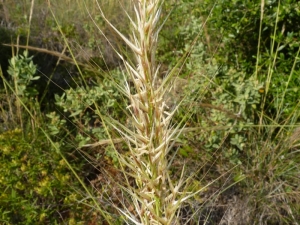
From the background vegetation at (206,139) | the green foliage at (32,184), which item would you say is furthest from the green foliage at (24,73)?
the green foliage at (32,184)

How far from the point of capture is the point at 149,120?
44.4 inches

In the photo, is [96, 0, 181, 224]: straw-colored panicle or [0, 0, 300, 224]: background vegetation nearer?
[96, 0, 181, 224]: straw-colored panicle

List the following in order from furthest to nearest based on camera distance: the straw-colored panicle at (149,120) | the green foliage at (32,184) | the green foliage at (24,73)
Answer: the green foliage at (24,73) → the green foliage at (32,184) → the straw-colored panicle at (149,120)

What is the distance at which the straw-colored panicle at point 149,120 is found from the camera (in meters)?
1.08

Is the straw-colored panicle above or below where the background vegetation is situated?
above

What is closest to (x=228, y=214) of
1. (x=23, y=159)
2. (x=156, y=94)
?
(x=23, y=159)

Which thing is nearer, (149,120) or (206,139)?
(149,120)

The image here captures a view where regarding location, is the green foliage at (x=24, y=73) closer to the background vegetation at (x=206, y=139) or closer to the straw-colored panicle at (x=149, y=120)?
the background vegetation at (x=206, y=139)

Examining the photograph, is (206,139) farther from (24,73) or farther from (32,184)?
(24,73)

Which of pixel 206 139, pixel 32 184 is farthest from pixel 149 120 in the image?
pixel 206 139

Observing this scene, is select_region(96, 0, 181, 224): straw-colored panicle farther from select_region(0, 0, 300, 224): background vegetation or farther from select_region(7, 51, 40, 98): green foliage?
select_region(7, 51, 40, 98): green foliage

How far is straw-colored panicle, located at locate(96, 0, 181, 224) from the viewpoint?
3.53 feet

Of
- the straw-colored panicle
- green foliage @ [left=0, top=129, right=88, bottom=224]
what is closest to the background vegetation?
green foliage @ [left=0, top=129, right=88, bottom=224]

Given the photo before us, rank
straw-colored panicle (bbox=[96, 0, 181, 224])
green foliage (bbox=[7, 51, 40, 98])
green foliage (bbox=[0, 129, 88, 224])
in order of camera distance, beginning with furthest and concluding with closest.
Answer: green foliage (bbox=[7, 51, 40, 98]) → green foliage (bbox=[0, 129, 88, 224]) → straw-colored panicle (bbox=[96, 0, 181, 224])
